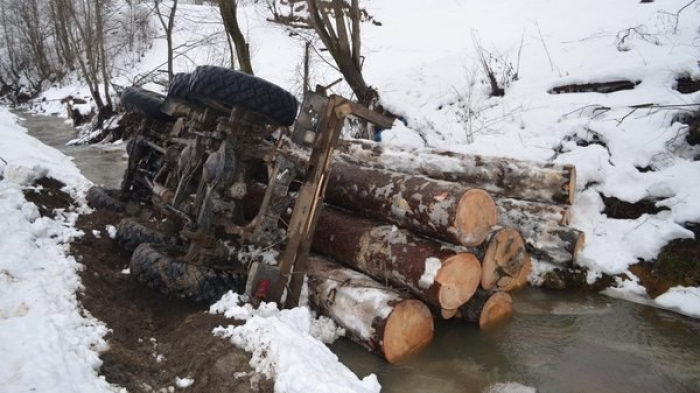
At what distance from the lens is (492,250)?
3.72 m

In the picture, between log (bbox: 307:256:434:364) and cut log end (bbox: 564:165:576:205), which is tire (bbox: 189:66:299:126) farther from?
cut log end (bbox: 564:165:576:205)

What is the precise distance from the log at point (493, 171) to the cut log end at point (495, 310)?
4.76 ft

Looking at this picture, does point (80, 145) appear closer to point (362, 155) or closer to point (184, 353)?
point (362, 155)

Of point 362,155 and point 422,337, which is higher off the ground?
point 362,155

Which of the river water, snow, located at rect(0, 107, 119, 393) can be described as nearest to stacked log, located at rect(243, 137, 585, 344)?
the river water

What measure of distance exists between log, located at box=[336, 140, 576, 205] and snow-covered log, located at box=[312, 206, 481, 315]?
103 cm

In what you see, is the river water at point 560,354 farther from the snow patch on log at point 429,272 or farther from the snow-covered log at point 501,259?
the snow patch on log at point 429,272

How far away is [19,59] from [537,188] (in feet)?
137

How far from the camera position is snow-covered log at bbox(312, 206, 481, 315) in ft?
11.0

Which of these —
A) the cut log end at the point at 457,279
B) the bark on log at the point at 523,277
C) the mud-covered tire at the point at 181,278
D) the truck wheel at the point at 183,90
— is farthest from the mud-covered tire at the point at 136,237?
the bark on log at the point at 523,277

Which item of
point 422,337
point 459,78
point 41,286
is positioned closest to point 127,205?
point 41,286

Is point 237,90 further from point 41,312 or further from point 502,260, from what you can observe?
point 502,260

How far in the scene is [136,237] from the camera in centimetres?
440

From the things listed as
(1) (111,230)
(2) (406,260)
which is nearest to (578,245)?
(2) (406,260)
